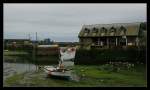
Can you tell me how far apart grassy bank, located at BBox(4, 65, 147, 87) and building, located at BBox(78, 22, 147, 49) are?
0.21 metres

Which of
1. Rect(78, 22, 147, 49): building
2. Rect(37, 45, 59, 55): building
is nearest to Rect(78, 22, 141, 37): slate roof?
Rect(78, 22, 147, 49): building

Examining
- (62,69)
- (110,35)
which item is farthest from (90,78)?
(110,35)

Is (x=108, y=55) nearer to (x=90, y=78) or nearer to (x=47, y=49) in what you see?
(x=90, y=78)

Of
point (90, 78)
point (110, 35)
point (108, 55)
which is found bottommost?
point (90, 78)

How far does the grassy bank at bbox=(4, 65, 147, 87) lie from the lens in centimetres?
152

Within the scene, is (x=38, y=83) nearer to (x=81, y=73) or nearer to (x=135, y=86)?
(x=81, y=73)

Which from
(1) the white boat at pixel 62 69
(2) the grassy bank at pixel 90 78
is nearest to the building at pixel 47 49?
(1) the white boat at pixel 62 69

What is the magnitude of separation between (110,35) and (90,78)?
1.34 feet

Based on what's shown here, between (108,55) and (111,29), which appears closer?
(111,29)

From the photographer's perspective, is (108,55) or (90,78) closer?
(90,78)

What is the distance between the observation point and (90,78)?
181 centimetres

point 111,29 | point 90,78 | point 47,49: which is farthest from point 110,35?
point 47,49

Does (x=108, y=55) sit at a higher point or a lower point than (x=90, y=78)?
higher

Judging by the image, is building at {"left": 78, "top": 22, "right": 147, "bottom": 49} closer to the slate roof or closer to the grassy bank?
the slate roof
